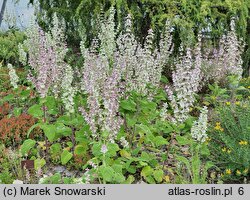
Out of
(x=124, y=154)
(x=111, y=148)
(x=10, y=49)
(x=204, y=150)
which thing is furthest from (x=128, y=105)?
(x=10, y=49)

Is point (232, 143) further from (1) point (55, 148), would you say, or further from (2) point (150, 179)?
(1) point (55, 148)

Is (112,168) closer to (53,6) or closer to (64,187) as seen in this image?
(64,187)

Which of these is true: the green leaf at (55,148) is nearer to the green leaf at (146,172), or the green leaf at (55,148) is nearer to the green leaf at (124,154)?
the green leaf at (124,154)

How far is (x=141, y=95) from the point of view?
4.97m

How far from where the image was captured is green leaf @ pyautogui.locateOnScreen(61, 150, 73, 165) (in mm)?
4535

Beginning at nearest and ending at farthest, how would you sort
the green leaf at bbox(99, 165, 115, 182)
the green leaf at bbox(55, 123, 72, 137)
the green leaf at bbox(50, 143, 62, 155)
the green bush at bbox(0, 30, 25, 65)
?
the green leaf at bbox(99, 165, 115, 182) < the green leaf at bbox(55, 123, 72, 137) < the green leaf at bbox(50, 143, 62, 155) < the green bush at bbox(0, 30, 25, 65)

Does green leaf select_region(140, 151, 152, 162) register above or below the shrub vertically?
below

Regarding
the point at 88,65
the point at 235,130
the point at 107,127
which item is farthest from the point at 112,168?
the point at 235,130

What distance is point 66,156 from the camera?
4.56m

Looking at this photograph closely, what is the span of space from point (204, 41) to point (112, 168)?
4813 millimetres

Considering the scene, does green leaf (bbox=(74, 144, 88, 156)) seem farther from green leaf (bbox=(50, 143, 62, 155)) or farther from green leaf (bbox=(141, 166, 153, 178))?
green leaf (bbox=(141, 166, 153, 178))

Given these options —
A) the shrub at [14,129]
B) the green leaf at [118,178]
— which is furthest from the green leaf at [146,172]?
the shrub at [14,129]

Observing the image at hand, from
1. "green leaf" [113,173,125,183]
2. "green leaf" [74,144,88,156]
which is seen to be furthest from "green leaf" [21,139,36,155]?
"green leaf" [113,173,125,183]

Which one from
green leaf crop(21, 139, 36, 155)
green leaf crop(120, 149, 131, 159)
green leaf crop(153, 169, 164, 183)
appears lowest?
green leaf crop(153, 169, 164, 183)
